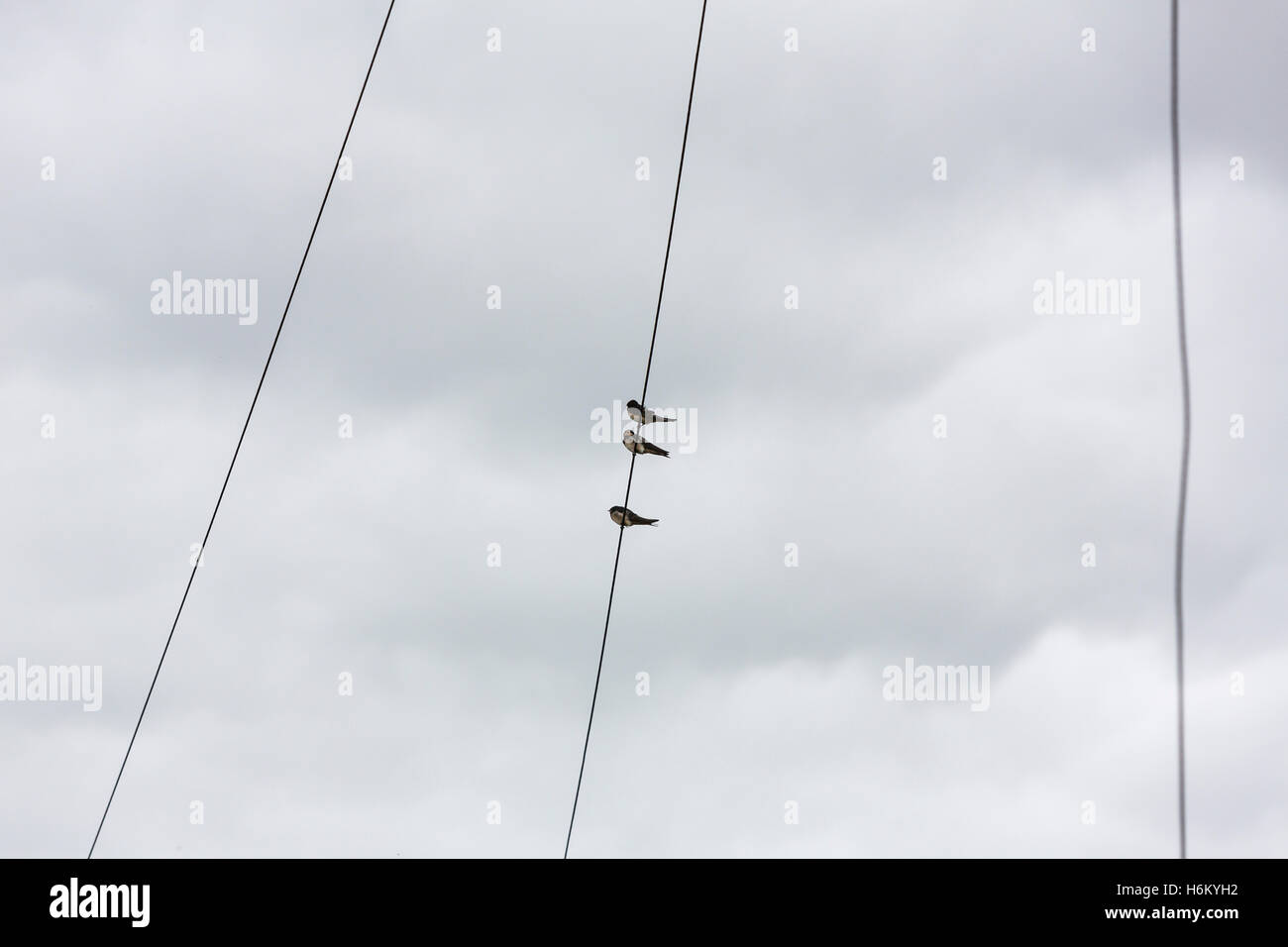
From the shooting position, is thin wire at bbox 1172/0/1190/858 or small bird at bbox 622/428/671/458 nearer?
thin wire at bbox 1172/0/1190/858

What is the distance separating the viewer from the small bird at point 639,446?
27.3 metres

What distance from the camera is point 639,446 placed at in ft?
90.0

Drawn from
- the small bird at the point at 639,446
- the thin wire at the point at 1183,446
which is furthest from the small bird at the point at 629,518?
the thin wire at the point at 1183,446

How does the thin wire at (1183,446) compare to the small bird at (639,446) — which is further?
the small bird at (639,446)

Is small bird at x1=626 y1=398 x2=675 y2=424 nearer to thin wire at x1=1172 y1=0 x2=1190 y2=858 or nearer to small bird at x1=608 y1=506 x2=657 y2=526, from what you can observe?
small bird at x1=608 y1=506 x2=657 y2=526

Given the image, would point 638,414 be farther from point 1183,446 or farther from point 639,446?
point 1183,446

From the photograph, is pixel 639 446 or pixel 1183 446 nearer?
pixel 1183 446

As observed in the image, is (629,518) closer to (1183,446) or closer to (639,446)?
(639,446)

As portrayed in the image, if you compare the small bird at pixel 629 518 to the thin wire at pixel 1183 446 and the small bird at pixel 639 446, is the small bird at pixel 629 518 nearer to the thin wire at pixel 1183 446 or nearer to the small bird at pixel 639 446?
the small bird at pixel 639 446

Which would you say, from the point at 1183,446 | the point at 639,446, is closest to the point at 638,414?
the point at 639,446

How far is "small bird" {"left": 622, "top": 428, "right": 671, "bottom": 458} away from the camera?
27.3 metres

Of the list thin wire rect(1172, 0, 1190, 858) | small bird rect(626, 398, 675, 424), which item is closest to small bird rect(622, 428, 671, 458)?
small bird rect(626, 398, 675, 424)

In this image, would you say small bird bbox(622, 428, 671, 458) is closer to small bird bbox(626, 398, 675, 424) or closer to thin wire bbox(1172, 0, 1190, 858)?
small bird bbox(626, 398, 675, 424)
